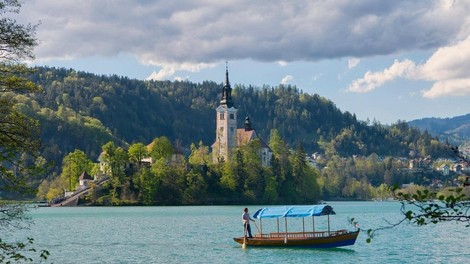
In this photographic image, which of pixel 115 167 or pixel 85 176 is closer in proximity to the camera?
pixel 115 167

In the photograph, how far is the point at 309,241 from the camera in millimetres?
61969

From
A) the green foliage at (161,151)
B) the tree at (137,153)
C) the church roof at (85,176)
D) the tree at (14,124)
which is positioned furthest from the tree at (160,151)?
the tree at (14,124)

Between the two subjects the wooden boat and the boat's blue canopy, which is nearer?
the wooden boat

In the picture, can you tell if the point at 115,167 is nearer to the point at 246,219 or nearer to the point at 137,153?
the point at 137,153

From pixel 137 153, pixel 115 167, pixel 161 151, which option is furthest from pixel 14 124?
pixel 161 151

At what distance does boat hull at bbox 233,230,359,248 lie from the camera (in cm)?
6122

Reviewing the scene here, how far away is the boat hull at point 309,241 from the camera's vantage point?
61.2 m

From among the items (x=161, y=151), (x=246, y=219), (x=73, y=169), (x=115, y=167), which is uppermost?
(x=161, y=151)

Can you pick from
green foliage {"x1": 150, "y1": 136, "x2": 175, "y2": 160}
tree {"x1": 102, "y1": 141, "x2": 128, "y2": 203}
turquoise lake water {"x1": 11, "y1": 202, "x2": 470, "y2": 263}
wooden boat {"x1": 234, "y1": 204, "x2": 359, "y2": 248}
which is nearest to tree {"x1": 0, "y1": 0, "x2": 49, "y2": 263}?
turquoise lake water {"x1": 11, "y1": 202, "x2": 470, "y2": 263}

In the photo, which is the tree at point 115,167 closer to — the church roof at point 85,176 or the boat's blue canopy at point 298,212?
the church roof at point 85,176

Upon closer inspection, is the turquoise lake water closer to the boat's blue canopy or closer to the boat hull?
the boat hull

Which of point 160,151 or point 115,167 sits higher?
point 160,151

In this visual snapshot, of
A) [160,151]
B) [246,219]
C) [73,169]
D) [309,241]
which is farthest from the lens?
[160,151]

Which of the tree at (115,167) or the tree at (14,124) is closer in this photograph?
the tree at (14,124)
